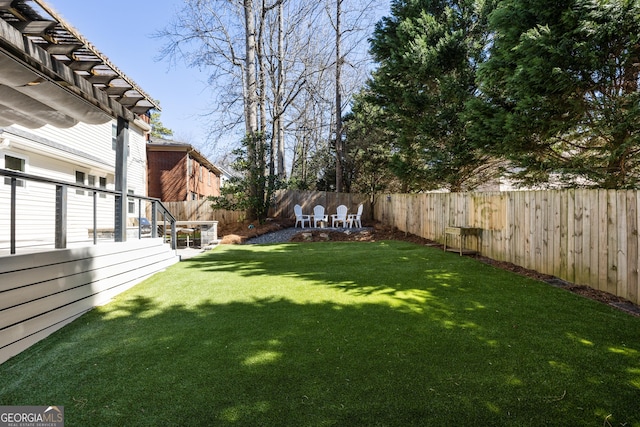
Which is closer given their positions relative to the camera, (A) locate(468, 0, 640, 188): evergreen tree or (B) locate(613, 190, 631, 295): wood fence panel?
(B) locate(613, 190, 631, 295): wood fence panel

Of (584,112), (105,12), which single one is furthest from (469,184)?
(105,12)

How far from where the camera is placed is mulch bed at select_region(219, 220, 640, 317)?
14.6 ft

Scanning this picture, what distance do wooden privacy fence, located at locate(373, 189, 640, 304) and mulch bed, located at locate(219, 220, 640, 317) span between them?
0.13 meters

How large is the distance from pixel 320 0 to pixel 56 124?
13289mm

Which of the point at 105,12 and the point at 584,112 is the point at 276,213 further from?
the point at 584,112

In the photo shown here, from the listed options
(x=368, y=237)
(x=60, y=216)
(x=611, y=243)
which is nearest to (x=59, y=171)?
(x=60, y=216)

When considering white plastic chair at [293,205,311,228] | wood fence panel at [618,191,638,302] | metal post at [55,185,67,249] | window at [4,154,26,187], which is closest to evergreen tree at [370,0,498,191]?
white plastic chair at [293,205,311,228]

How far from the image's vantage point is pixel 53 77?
3730 millimetres

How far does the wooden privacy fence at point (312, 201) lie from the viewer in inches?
588

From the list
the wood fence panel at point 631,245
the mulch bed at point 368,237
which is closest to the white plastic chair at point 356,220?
the mulch bed at point 368,237

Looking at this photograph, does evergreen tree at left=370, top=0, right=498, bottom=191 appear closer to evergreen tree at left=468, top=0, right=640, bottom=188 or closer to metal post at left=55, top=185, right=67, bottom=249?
evergreen tree at left=468, top=0, right=640, bottom=188

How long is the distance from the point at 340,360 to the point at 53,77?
15.0ft

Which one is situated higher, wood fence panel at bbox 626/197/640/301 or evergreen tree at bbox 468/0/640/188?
evergreen tree at bbox 468/0/640/188

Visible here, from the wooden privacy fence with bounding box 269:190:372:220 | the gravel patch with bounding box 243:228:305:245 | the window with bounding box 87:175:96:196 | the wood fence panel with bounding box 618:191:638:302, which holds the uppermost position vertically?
the window with bounding box 87:175:96:196
